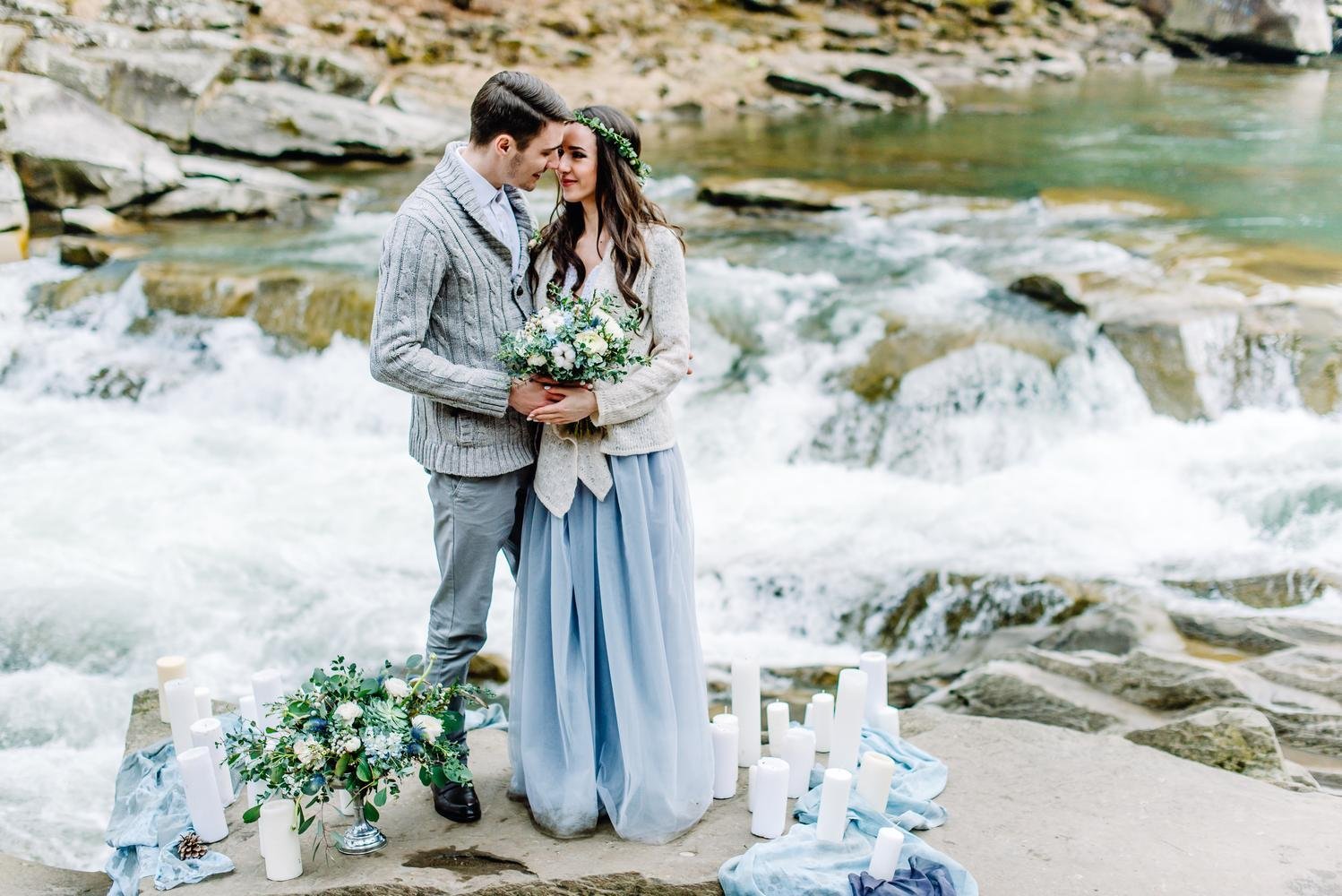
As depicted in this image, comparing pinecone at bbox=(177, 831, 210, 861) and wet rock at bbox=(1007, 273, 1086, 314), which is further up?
wet rock at bbox=(1007, 273, 1086, 314)

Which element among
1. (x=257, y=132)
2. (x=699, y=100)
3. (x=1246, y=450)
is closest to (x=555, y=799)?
(x=1246, y=450)

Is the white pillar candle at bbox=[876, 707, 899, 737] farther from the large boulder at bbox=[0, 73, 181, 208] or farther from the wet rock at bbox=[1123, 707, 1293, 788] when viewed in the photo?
the large boulder at bbox=[0, 73, 181, 208]

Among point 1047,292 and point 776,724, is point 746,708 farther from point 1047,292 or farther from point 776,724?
point 1047,292

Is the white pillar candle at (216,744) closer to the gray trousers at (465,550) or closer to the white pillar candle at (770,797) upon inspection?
the gray trousers at (465,550)

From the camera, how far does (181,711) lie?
344cm

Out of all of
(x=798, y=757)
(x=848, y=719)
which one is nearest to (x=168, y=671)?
(x=798, y=757)

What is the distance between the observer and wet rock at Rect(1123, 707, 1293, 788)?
3.59 metres

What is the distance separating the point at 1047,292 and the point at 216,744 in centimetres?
644

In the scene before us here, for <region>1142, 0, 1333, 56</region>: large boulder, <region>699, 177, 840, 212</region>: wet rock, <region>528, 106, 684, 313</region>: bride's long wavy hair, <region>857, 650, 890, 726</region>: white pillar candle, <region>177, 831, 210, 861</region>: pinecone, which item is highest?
<region>1142, 0, 1333, 56</region>: large boulder

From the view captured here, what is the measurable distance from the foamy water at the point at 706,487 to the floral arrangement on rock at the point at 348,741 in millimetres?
1483

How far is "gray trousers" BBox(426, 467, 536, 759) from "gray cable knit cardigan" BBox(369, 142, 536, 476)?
0.19 feet

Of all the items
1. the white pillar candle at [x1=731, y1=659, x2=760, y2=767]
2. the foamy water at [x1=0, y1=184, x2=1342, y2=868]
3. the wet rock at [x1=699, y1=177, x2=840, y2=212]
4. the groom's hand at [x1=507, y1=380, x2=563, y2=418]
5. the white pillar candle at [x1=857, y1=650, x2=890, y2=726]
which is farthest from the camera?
the wet rock at [x1=699, y1=177, x2=840, y2=212]

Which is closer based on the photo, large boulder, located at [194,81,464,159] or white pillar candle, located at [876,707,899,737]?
white pillar candle, located at [876,707,899,737]

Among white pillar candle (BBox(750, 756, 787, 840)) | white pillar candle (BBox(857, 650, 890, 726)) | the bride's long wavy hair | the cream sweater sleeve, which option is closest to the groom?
the bride's long wavy hair
